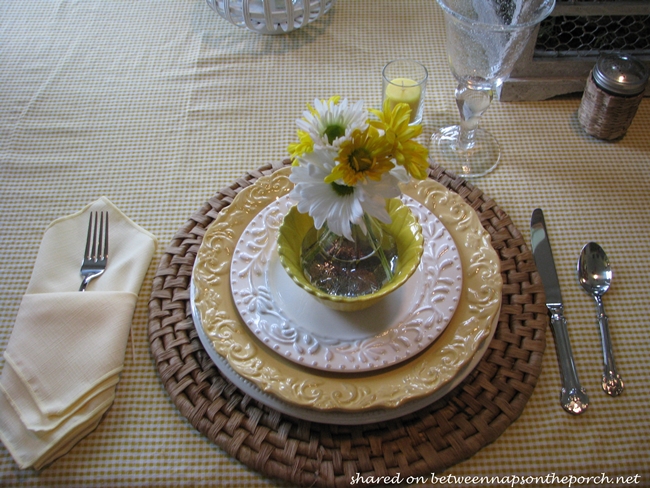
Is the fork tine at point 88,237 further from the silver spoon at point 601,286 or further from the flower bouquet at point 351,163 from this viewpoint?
the silver spoon at point 601,286

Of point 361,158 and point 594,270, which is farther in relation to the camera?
point 594,270

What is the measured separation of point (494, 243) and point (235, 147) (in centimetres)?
46

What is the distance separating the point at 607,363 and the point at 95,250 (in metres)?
0.68

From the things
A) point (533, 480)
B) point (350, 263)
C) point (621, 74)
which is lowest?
point (533, 480)

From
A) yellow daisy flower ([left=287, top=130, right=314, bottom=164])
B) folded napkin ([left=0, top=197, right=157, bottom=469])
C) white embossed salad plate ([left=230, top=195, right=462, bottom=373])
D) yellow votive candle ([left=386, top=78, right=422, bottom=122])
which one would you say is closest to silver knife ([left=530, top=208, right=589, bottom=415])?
white embossed salad plate ([left=230, top=195, right=462, bottom=373])

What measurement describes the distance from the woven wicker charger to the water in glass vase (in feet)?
0.49

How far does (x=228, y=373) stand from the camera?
0.60 m

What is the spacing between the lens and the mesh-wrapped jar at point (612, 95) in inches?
31.1

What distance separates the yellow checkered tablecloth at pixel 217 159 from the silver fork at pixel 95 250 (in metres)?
0.06

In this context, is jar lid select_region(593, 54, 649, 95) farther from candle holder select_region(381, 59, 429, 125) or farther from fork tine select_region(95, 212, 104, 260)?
fork tine select_region(95, 212, 104, 260)

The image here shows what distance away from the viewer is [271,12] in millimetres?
1020

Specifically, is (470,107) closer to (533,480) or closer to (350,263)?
(350,263)

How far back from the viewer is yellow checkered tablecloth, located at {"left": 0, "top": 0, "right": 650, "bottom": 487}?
583 millimetres

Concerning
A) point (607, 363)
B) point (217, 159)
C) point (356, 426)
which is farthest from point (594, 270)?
point (217, 159)
